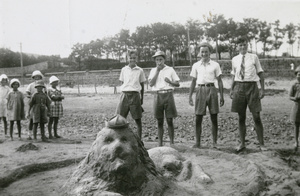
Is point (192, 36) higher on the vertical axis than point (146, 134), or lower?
higher

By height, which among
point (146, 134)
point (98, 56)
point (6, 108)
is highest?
point (98, 56)

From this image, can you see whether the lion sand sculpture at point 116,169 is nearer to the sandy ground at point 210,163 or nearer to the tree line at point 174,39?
the sandy ground at point 210,163

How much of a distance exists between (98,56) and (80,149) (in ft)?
132

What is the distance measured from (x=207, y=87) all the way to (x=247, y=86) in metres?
0.75

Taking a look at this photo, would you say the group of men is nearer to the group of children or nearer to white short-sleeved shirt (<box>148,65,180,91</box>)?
white short-sleeved shirt (<box>148,65,180,91</box>)

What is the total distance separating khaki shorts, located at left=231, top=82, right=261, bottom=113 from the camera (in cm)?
595

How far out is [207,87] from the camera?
6.11 m

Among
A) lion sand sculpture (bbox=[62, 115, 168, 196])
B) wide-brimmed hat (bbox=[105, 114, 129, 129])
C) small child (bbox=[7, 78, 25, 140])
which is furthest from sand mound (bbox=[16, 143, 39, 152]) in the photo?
wide-brimmed hat (bbox=[105, 114, 129, 129])

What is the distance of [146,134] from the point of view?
28.0 ft

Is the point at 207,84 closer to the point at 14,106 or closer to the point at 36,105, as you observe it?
the point at 36,105

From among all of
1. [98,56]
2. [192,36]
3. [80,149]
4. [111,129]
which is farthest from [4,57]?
[111,129]

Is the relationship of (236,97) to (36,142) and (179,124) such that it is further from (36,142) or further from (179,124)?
(36,142)

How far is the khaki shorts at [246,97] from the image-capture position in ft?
19.5

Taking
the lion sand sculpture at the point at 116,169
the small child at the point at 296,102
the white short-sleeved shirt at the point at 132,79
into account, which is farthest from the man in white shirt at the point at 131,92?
the small child at the point at 296,102
